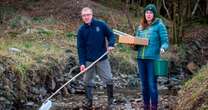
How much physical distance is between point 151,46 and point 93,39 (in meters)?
1.47

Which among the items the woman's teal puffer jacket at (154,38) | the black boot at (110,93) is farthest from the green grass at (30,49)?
the woman's teal puffer jacket at (154,38)

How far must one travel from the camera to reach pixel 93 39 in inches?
407

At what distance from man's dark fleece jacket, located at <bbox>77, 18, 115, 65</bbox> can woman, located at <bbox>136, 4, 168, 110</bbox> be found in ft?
3.54

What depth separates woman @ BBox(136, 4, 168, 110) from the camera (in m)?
9.21

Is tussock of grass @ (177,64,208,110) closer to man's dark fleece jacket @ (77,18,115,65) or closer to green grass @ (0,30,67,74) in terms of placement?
man's dark fleece jacket @ (77,18,115,65)

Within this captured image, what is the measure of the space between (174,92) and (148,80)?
4.23 metres

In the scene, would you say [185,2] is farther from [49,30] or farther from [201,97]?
[201,97]

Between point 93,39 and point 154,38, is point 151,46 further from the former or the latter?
point 93,39

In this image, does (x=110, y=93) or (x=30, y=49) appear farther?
(x=30, y=49)

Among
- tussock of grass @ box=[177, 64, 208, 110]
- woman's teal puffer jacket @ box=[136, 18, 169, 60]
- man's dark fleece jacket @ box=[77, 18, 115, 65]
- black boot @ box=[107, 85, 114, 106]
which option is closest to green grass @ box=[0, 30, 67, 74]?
man's dark fleece jacket @ box=[77, 18, 115, 65]

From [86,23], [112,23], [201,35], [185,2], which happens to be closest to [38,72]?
[86,23]

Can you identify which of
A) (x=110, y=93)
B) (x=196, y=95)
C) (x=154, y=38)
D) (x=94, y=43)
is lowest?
(x=110, y=93)

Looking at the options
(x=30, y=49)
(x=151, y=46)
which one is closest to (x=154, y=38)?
(x=151, y=46)

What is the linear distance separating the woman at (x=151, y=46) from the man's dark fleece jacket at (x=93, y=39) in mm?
1079
